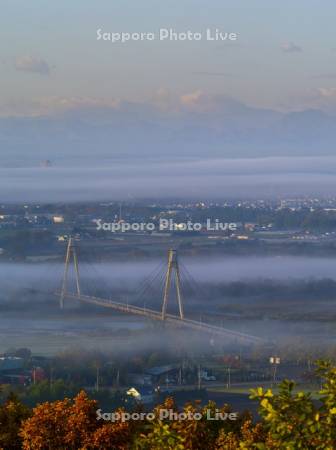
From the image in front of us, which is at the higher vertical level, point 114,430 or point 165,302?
point 165,302

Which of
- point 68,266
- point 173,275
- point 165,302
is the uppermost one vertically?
point 68,266

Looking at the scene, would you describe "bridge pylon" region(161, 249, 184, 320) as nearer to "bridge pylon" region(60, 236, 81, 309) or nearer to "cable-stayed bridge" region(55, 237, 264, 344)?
"cable-stayed bridge" region(55, 237, 264, 344)

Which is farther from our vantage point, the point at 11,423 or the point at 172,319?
the point at 172,319

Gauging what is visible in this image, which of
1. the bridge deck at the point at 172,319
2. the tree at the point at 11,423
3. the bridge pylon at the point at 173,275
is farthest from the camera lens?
the bridge pylon at the point at 173,275

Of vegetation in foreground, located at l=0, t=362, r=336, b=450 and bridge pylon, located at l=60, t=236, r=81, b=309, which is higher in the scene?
bridge pylon, located at l=60, t=236, r=81, b=309

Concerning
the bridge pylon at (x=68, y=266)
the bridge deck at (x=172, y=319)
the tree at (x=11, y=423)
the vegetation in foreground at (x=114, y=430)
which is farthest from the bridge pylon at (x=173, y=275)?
the vegetation in foreground at (x=114, y=430)

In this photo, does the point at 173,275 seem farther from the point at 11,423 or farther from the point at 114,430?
the point at 114,430

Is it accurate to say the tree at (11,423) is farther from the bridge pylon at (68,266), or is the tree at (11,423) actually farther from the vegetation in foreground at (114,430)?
the bridge pylon at (68,266)

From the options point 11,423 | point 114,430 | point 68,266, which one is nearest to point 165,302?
point 68,266

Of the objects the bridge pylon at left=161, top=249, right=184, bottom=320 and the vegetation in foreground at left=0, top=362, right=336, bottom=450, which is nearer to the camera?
the vegetation in foreground at left=0, top=362, right=336, bottom=450

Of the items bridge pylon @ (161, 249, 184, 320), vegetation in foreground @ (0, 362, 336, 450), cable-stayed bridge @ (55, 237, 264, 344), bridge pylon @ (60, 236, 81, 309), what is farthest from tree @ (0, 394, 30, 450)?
bridge pylon @ (60, 236, 81, 309)

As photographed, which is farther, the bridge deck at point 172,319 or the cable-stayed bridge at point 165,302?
the cable-stayed bridge at point 165,302
